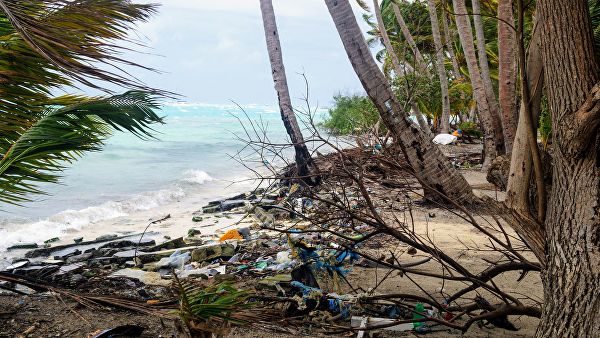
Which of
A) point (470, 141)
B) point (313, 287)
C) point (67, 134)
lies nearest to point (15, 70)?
point (67, 134)

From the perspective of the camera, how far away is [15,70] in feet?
12.5

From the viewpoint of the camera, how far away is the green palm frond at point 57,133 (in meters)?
3.41

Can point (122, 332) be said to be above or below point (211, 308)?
below

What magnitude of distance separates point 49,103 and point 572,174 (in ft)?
11.6

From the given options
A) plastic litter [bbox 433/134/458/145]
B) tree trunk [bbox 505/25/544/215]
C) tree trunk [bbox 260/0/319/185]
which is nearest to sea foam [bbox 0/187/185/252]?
tree trunk [bbox 260/0/319/185]

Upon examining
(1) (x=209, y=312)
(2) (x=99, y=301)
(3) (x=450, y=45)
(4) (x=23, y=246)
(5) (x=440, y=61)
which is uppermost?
(3) (x=450, y=45)

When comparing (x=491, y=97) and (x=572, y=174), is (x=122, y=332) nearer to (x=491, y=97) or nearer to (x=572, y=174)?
(x=572, y=174)

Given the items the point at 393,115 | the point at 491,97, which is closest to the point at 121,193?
the point at 491,97

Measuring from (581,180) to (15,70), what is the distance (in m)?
3.53

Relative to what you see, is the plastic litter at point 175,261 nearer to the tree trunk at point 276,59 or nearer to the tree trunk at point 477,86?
the tree trunk at point 276,59

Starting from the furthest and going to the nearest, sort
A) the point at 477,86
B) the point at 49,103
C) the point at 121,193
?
the point at 121,193 → the point at 477,86 → the point at 49,103

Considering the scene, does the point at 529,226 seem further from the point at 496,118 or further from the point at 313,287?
the point at 496,118

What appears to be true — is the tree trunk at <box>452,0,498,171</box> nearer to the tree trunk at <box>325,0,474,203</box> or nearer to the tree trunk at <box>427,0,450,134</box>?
the tree trunk at <box>325,0,474,203</box>

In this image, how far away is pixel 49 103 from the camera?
4137 millimetres
